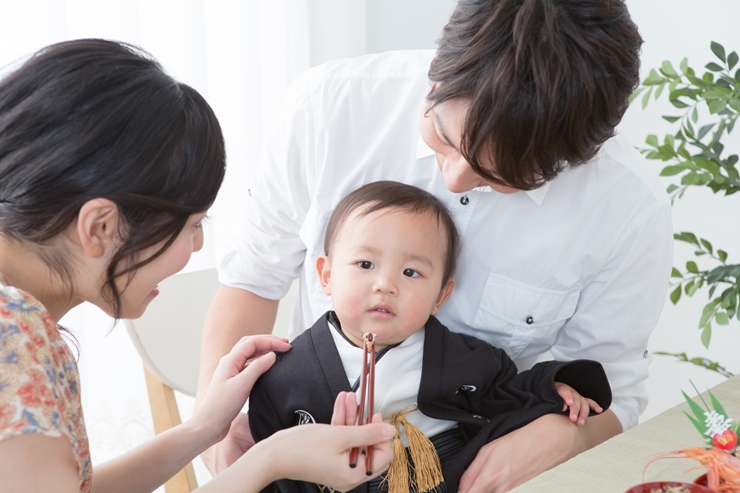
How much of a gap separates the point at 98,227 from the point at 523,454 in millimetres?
764

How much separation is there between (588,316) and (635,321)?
0.28 feet

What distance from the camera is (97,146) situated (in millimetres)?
854

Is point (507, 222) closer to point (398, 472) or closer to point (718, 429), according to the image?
point (398, 472)

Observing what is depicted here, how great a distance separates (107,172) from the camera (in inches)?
34.0

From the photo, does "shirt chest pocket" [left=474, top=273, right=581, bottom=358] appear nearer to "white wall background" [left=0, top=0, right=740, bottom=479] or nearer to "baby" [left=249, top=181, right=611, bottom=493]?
"baby" [left=249, top=181, right=611, bottom=493]

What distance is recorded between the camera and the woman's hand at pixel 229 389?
4.14 feet

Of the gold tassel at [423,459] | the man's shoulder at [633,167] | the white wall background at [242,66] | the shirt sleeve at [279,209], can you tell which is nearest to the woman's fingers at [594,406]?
the gold tassel at [423,459]

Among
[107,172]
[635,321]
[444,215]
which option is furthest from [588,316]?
[107,172]

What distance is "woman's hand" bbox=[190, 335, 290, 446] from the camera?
1.26 m

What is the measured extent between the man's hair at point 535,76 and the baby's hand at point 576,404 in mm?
418

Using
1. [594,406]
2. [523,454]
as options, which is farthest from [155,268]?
[594,406]

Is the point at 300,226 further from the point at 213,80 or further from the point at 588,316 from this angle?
the point at 213,80

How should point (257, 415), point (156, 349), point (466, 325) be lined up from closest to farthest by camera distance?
point (257, 415)
point (466, 325)
point (156, 349)

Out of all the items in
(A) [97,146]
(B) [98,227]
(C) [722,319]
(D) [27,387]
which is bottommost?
(C) [722,319]
